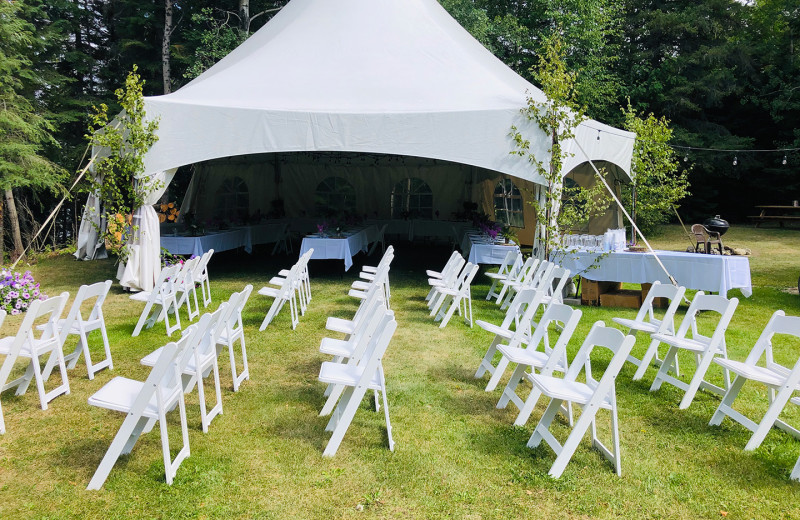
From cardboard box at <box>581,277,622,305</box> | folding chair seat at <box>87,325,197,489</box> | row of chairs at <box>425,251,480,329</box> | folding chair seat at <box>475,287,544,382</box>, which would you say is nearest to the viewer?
folding chair seat at <box>87,325,197,489</box>

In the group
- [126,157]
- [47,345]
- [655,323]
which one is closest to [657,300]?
[655,323]

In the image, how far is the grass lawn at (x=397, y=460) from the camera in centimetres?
293

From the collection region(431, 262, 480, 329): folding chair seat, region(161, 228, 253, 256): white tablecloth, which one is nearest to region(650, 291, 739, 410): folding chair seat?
region(431, 262, 480, 329): folding chair seat

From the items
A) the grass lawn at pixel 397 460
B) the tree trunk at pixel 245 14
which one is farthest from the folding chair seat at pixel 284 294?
the tree trunk at pixel 245 14

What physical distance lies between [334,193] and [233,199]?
2.76 meters

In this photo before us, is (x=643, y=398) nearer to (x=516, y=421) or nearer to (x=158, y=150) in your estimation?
(x=516, y=421)

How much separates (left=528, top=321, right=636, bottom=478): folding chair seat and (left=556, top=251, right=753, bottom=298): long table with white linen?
4.63 m

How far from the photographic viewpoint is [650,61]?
936 inches

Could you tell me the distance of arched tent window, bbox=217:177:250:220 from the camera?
577 inches

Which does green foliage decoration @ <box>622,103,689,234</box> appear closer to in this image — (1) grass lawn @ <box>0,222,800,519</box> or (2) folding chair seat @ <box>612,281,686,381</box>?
(2) folding chair seat @ <box>612,281,686,381</box>

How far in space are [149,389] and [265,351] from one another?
112 inches

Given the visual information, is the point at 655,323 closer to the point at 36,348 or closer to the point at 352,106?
the point at 36,348

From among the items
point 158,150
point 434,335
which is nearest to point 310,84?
point 158,150

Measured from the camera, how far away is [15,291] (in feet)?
22.4
